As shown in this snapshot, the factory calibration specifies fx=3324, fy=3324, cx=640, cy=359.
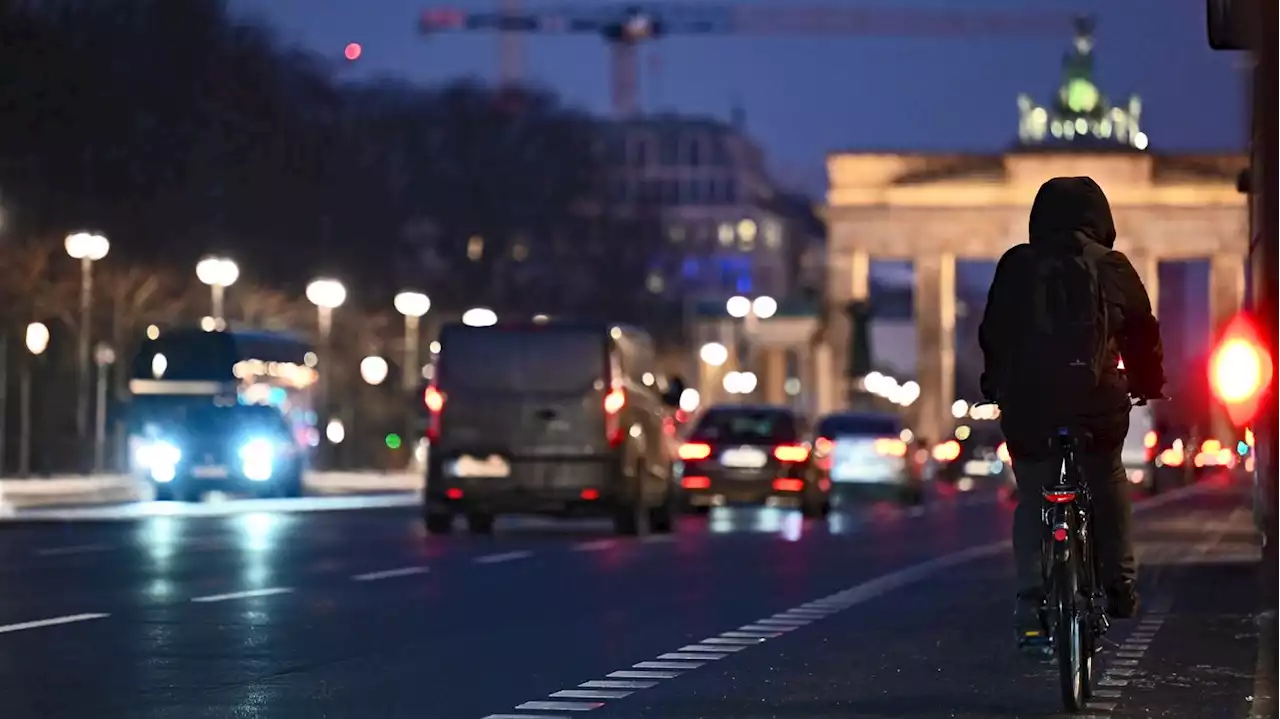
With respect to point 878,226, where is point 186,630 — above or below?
below

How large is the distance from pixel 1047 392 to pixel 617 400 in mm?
20590

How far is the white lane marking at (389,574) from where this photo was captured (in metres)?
22.6

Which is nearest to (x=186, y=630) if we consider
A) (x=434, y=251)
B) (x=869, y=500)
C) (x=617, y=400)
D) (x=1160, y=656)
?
(x=1160, y=656)

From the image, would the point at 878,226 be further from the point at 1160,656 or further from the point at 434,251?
the point at 1160,656

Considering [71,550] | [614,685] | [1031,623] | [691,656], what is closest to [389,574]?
[71,550]

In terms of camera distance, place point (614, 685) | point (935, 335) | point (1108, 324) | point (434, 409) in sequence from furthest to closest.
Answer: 1. point (935, 335)
2. point (434, 409)
3. point (614, 685)
4. point (1108, 324)

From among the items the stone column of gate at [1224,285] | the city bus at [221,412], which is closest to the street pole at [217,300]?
the city bus at [221,412]

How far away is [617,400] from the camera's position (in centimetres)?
3278

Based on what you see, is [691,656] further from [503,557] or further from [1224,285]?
[1224,285]

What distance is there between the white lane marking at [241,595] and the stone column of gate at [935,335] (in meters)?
113

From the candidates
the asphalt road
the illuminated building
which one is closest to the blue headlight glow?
the asphalt road

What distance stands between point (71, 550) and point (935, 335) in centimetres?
11268

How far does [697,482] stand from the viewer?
140ft

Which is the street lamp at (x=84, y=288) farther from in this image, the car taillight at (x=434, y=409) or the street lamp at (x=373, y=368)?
the car taillight at (x=434, y=409)
